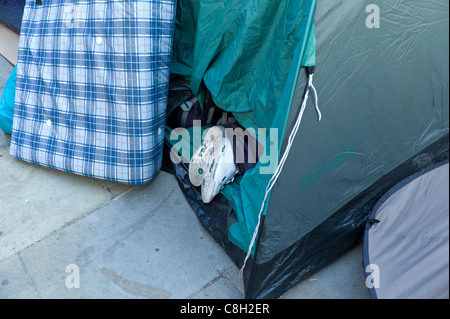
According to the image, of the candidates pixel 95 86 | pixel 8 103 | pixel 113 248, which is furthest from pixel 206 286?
pixel 8 103

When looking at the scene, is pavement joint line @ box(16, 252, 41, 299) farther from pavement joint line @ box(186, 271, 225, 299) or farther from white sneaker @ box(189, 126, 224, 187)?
white sneaker @ box(189, 126, 224, 187)

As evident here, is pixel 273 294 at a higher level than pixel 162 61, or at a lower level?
lower

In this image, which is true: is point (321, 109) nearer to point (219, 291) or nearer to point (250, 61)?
point (250, 61)

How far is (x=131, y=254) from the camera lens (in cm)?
182

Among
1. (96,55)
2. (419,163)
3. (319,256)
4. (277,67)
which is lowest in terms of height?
(319,256)

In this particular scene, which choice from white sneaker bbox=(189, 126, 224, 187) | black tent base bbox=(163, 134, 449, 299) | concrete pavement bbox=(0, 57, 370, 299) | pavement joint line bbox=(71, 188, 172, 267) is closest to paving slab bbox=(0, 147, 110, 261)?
concrete pavement bbox=(0, 57, 370, 299)

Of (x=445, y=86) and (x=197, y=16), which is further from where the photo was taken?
(x=197, y=16)

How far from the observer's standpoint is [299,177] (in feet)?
4.91

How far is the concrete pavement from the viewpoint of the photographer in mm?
1689
